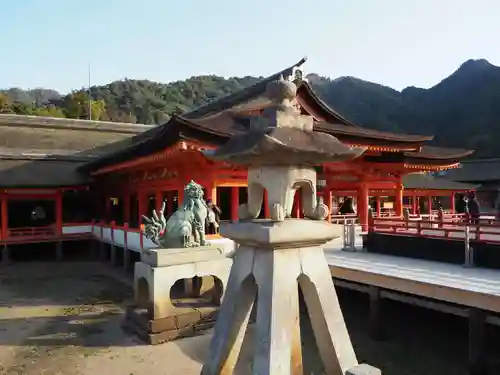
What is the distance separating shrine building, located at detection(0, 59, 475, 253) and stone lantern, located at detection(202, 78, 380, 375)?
6633 mm

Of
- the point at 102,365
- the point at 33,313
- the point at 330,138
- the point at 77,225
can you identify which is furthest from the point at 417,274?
A: the point at 77,225

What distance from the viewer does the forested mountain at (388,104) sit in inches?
2255

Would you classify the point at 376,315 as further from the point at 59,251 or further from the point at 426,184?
the point at 426,184

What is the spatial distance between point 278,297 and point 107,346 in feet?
19.1

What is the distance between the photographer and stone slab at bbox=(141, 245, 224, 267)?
9.80 m

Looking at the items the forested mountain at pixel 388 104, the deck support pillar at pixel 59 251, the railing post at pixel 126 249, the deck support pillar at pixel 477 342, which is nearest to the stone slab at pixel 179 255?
the deck support pillar at pixel 477 342

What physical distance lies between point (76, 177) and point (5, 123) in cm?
959

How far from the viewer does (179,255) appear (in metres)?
10.1

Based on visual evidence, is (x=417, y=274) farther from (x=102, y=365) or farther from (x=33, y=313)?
(x=33, y=313)

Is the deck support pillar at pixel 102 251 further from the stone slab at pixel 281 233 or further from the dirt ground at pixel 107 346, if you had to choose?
the stone slab at pixel 281 233

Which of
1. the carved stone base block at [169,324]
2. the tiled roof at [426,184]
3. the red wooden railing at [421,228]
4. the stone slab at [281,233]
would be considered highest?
the tiled roof at [426,184]

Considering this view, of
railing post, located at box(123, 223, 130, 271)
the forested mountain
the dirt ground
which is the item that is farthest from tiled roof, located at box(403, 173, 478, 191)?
the forested mountain

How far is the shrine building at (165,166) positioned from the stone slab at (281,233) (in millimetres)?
6800

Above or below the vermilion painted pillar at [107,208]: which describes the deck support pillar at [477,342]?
below
